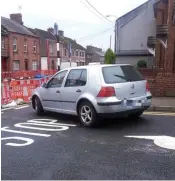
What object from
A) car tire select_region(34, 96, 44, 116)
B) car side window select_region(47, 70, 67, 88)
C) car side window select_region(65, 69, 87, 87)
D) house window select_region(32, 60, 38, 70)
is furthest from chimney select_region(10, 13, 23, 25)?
car side window select_region(65, 69, 87, 87)

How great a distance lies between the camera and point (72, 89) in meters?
7.16

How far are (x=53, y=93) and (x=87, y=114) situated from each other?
1.60m

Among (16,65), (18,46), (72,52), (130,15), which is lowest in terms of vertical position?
(16,65)

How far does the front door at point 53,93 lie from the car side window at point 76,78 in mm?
320

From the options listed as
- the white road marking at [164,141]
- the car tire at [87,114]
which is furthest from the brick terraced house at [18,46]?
the white road marking at [164,141]

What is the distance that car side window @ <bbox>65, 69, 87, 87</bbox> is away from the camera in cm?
693

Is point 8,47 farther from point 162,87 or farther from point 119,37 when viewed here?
point 162,87

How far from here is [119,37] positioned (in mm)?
32312

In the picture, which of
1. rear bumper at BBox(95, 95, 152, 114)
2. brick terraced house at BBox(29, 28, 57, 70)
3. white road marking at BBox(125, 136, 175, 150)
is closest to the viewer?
white road marking at BBox(125, 136, 175, 150)

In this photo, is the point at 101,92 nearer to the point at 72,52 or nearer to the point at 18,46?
the point at 18,46

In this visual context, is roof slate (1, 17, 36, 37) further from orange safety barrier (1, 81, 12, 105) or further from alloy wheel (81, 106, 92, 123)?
alloy wheel (81, 106, 92, 123)

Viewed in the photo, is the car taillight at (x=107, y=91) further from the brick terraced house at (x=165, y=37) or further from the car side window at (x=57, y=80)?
the brick terraced house at (x=165, y=37)

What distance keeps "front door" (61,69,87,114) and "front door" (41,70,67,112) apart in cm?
23

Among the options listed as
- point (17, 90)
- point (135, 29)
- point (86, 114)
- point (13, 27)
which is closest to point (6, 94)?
point (17, 90)
